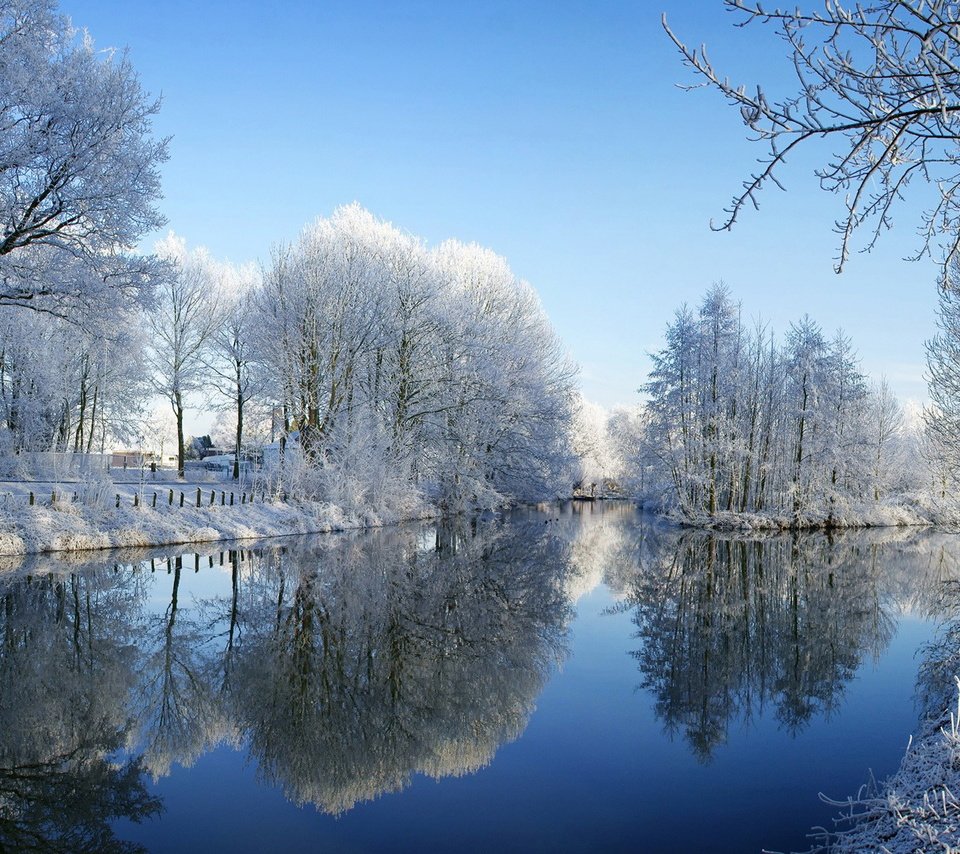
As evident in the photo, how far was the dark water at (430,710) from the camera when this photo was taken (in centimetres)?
481

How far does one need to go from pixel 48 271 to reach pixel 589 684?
1346 centimetres

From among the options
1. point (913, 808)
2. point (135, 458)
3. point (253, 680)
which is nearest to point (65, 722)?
point (253, 680)

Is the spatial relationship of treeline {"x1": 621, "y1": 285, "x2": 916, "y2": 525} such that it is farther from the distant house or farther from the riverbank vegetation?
the distant house

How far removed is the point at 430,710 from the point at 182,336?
3129 centimetres

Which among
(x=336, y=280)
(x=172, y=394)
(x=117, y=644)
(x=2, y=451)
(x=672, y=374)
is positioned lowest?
(x=117, y=644)

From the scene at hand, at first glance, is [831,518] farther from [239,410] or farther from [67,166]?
[67,166]

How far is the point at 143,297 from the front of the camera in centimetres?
1576

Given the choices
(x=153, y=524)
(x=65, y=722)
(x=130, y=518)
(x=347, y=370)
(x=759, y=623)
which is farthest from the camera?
(x=347, y=370)

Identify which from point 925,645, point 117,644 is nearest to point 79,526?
point 117,644

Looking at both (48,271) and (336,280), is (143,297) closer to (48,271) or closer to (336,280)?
(48,271)

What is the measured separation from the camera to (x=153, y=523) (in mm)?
18094

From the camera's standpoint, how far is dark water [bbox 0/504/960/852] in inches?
189

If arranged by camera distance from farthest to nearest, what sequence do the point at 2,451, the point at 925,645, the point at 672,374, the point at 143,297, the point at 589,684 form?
1. the point at 672,374
2. the point at 2,451
3. the point at 143,297
4. the point at 925,645
5. the point at 589,684

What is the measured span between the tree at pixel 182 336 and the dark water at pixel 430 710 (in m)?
21.0
